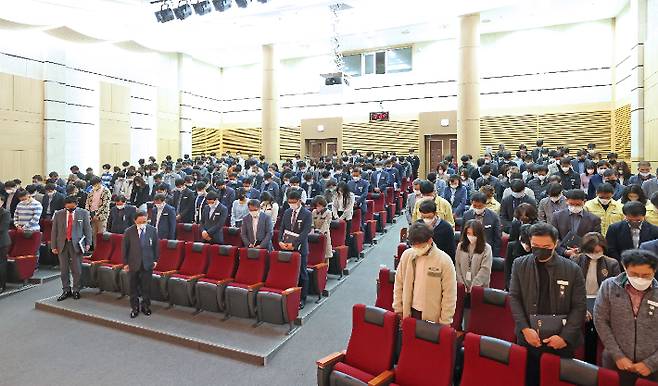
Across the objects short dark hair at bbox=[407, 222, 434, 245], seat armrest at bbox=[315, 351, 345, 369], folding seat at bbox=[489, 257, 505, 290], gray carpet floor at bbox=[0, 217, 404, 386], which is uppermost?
short dark hair at bbox=[407, 222, 434, 245]

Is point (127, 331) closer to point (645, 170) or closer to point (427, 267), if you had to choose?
point (427, 267)

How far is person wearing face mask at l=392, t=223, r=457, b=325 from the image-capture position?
3627 millimetres

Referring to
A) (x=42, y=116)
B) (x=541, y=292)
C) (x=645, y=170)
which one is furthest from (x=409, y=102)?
(x=541, y=292)

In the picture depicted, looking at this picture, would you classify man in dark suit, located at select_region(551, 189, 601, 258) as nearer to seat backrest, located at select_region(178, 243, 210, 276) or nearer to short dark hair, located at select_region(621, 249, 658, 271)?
short dark hair, located at select_region(621, 249, 658, 271)

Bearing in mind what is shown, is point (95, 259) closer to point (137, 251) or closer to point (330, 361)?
point (137, 251)

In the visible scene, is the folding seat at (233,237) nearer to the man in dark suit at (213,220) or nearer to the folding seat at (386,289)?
the man in dark suit at (213,220)

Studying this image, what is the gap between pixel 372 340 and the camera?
3789 mm

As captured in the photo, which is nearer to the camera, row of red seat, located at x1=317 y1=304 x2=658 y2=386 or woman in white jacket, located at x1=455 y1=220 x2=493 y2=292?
row of red seat, located at x1=317 y1=304 x2=658 y2=386

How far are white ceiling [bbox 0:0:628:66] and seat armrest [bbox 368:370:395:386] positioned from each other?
1238cm

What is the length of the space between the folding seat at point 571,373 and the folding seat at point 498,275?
1.92 metres

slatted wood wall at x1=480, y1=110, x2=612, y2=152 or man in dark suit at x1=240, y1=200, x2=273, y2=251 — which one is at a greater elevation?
slatted wood wall at x1=480, y1=110, x2=612, y2=152

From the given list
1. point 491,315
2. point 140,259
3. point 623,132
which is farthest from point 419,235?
point 623,132

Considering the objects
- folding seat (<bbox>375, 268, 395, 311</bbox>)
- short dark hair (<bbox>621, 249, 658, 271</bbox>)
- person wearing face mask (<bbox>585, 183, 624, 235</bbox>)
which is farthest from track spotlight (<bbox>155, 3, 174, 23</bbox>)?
Result: short dark hair (<bbox>621, 249, 658, 271</bbox>)

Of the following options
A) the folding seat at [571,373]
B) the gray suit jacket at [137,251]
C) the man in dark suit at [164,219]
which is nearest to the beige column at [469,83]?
the man in dark suit at [164,219]
